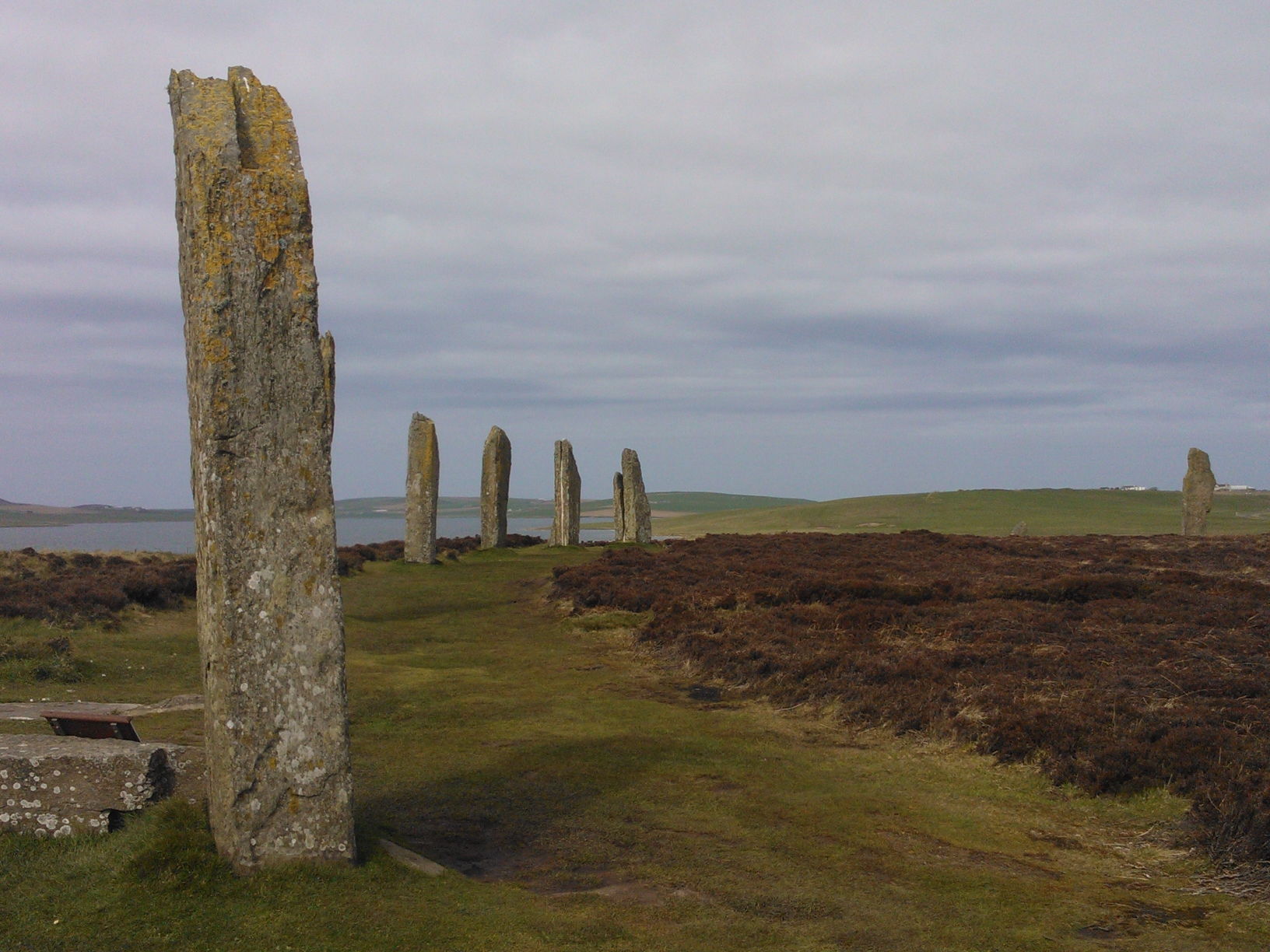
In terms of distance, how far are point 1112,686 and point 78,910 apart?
1095 cm

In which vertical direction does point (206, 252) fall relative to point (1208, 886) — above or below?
above

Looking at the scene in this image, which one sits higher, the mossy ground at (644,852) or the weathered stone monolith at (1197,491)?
the weathered stone monolith at (1197,491)

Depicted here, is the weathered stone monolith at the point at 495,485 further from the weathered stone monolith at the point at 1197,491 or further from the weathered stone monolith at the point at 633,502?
the weathered stone monolith at the point at 1197,491

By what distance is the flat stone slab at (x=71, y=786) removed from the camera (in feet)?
22.3

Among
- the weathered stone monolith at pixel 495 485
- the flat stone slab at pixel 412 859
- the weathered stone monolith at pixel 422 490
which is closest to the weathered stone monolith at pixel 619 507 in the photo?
the weathered stone monolith at pixel 495 485

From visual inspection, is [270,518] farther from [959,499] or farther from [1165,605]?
[959,499]

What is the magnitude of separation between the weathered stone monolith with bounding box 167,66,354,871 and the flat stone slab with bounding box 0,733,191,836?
0.79 m

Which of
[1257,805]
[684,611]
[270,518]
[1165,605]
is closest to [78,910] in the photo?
[270,518]

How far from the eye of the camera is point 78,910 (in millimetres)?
5770

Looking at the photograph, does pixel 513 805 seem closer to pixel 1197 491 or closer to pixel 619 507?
pixel 619 507

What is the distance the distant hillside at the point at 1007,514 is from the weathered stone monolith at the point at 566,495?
91.8 feet

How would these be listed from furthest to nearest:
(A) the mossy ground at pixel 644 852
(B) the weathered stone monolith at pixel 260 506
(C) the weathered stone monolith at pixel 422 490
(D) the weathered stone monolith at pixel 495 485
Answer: (D) the weathered stone monolith at pixel 495 485 → (C) the weathered stone monolith at pixel 422 490 → (B) the weathered stone monolith at pixel 260 506 → (A) the mossy ground at pixel 644 852

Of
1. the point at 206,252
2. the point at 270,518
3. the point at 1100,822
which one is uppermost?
the point at 206,252

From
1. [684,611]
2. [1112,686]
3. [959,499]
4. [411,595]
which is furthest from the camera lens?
[959,499]
